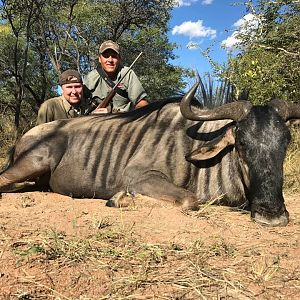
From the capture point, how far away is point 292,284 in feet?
6.05

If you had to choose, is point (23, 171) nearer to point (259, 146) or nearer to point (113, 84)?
point (113, 84)

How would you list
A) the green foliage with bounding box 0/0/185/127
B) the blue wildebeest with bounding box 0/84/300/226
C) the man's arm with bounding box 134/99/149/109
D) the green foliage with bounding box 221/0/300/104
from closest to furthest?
the blue wildebeest with bounding box 0/84/300/226
the man's arm with bounding box 134/99/149/109
the green foliage with bounding box 221/0/300/104
the green foliage with bounding box 0/0/185/127

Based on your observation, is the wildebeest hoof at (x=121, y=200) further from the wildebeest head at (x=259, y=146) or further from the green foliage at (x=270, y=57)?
the green foliage at (x=270, y=57)

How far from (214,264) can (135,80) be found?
12.9 feet

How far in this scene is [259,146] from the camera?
9.84 ft

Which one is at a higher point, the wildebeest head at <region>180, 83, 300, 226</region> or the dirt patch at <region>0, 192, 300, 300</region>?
the wildebeest head at <region>180, 83, 300, 226</region>

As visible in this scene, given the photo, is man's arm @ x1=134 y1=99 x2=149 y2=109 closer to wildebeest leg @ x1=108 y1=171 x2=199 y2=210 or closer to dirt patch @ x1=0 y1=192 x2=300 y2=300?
wildebeest leg @ x1=108 y1=171 x2=199 y2=210

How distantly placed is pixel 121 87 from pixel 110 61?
0.41 meters

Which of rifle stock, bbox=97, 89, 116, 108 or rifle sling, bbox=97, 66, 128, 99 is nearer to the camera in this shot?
rifle stock, bbox=97, 89, 116, 108

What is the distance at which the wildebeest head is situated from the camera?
2908 millimetres

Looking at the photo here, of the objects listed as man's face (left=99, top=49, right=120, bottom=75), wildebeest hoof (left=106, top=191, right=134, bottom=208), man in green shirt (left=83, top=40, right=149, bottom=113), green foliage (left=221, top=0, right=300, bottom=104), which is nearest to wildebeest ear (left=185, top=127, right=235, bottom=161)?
wildebeest hoof (left=106, top=191, right=134, bottom=208)

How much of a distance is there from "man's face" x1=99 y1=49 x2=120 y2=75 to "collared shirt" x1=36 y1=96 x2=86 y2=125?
0.56 m

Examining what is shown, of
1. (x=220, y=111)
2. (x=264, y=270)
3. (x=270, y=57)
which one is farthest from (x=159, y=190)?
(x=270, y=57)

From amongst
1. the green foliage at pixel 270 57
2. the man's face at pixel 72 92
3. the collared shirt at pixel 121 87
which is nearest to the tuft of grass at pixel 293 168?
the green foliage at pixel 270 57
